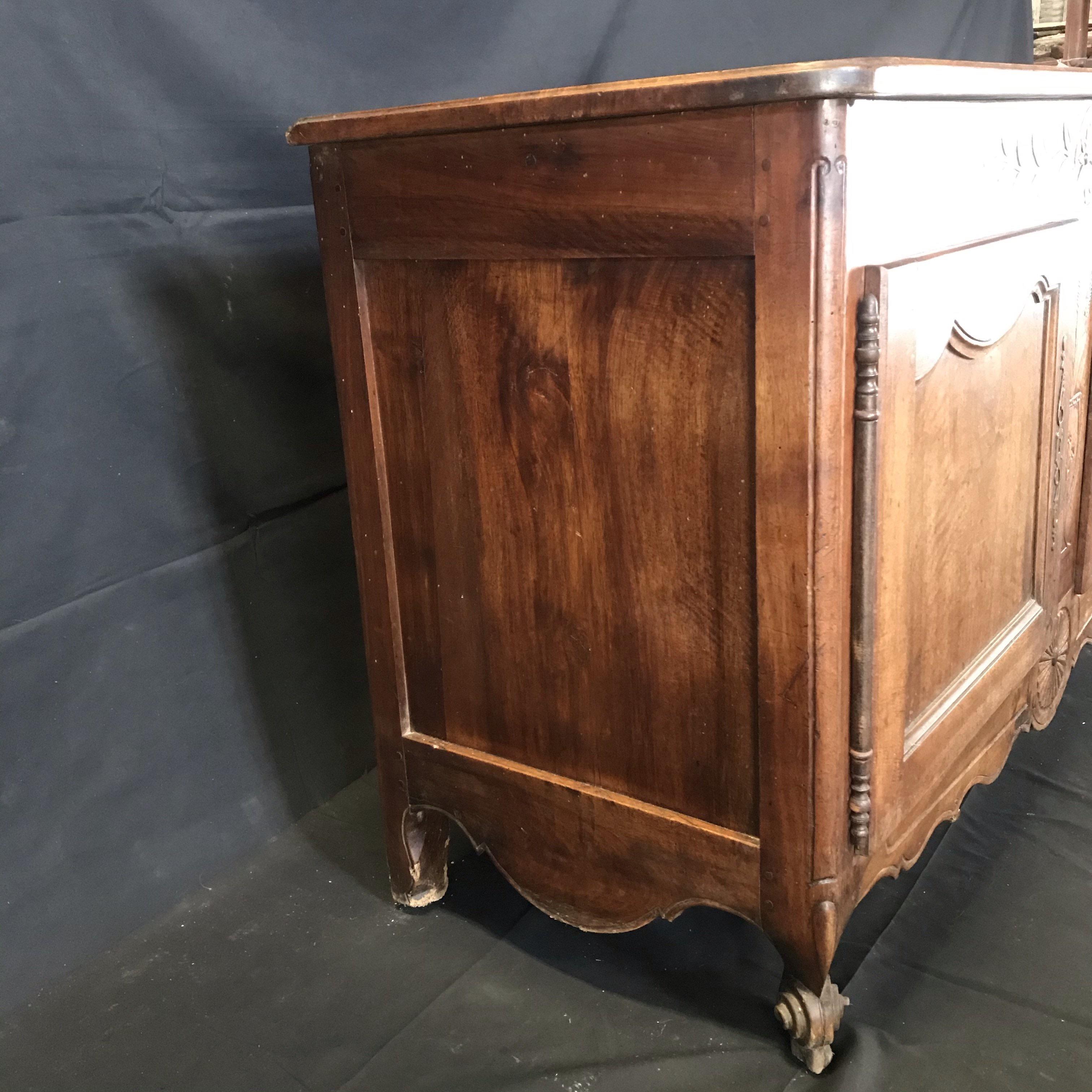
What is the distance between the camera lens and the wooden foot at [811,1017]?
1082mm

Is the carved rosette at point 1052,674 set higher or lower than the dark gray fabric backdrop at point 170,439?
lower

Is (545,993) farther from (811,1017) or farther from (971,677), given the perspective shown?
(971,677)

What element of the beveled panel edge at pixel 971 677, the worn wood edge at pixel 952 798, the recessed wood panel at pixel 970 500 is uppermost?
the recessed wood panel at pixel 970 500

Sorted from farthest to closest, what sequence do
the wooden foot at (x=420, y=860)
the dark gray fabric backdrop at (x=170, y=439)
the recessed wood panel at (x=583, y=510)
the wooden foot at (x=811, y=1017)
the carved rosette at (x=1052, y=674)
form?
the carved rosette at (x=1052, y=674) < the wooden foot at (x=420, y=860) < the dark gray fabric backdrop at (x=170, y=439) < the wooden foot at (x=811, y=1017) < the recessed wood panel at (x=583, y=510)

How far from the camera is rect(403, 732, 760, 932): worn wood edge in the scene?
3.52 ft

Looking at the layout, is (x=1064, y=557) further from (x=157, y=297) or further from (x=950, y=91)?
(x=157, y=297)

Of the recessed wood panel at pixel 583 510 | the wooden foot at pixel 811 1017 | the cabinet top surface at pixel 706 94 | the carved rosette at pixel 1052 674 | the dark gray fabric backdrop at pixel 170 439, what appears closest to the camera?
the cabinet top surface at pixel 706 94

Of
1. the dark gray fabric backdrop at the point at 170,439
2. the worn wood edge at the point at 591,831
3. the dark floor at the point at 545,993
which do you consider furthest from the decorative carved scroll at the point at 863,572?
the dark gray fabric backdrop at the point at 170,439

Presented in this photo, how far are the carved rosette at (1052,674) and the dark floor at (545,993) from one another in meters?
0.14

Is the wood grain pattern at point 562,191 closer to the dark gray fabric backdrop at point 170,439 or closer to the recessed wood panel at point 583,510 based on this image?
the recessed wood panel at point 583,510

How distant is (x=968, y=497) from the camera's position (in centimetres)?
115

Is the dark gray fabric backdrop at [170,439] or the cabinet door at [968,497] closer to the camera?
the cabinet door at [968,497]

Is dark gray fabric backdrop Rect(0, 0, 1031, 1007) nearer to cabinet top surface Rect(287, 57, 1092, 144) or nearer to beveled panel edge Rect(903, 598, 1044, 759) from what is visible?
cabinet top surface Rect(287, 57, 1092, 144)

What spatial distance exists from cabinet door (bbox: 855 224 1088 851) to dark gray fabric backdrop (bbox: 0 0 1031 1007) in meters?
0.83
